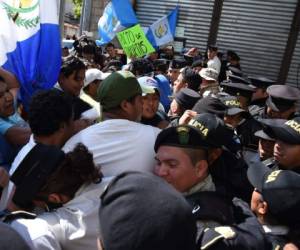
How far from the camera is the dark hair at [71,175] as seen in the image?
1.67 m

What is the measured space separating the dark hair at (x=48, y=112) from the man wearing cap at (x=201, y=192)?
1.99 ft

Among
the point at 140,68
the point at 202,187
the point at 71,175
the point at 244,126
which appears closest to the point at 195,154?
the point at 202,187

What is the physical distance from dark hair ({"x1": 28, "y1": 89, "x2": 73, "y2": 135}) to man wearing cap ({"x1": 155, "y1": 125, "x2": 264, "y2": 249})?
61 cm

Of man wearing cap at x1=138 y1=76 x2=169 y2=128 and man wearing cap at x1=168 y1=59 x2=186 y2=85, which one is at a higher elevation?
man wearing cap at x1=138 y1=76 x2=169 y2=128

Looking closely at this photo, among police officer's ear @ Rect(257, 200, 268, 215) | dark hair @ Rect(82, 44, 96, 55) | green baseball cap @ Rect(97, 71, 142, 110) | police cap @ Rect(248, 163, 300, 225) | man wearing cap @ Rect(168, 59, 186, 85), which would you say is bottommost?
man wearing cap @ Rect(168, 59, 186, 85)

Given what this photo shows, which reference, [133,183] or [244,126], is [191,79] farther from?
[133,183]

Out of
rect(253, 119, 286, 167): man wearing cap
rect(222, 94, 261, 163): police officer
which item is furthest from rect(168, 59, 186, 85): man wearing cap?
rect(253, 119, 286, 167): man wearing cap

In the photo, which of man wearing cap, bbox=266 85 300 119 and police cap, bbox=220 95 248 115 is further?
man wearing cap, bbox=266 85 300 119

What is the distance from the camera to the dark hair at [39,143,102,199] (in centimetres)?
167

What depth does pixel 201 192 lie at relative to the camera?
1.70 m

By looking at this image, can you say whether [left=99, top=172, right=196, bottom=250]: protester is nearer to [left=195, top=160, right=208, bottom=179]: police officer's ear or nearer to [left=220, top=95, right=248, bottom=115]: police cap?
[left=195, top=160, right=208, bottom=179]: police officer's ear

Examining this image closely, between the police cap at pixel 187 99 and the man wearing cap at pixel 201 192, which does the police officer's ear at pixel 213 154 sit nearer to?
the man wearing cap at pixel 201 192

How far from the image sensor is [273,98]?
12.6ft

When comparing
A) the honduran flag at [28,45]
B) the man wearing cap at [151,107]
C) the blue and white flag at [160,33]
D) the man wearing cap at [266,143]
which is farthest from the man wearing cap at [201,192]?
the blue and white flag at [160,33]
